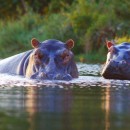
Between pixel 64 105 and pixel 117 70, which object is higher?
pixel 117 70

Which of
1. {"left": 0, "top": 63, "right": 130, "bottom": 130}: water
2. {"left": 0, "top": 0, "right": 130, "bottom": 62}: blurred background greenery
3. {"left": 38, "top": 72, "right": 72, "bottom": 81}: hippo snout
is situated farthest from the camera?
{"left": 0, "top": 0, "right": 130, "bottom": 62}: blurred background greenery

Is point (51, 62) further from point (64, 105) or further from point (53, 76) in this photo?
point (64, 105)

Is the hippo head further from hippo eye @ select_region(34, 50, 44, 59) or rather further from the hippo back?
the hippo back

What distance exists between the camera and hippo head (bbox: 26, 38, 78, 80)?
42.6 ft

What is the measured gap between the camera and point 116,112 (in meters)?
7.68

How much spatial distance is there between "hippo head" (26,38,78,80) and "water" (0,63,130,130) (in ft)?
1.54

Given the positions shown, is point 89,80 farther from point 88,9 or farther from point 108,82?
point 88,9

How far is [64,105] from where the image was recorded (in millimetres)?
8266

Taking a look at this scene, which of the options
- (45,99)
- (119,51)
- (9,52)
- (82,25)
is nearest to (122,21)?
(82,25)

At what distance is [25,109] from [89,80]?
216 inches

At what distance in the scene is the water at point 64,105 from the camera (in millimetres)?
6613

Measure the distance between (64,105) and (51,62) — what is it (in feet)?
16.3

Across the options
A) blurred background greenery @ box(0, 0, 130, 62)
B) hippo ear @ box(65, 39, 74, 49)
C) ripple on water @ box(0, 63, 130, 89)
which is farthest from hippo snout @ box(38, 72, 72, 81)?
blurred background greenery @ box(0, 0, 130, 62)

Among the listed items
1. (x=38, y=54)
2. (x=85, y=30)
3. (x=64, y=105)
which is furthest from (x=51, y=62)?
(x=85, y=30)
